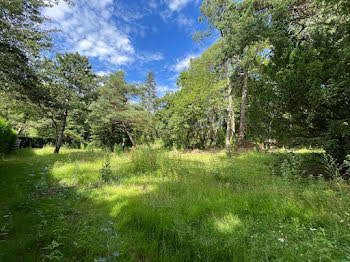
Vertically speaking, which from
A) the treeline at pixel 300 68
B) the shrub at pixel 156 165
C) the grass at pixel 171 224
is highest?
the treeline at pixel 300 68

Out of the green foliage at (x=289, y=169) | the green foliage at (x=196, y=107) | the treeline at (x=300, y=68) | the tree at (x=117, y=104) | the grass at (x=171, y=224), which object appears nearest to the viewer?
the grass at (x=171, y=224)

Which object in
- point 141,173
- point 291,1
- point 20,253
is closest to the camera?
point 20,253

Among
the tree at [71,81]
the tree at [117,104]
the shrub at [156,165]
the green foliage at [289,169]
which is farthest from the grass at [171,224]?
the tree at [117,104]

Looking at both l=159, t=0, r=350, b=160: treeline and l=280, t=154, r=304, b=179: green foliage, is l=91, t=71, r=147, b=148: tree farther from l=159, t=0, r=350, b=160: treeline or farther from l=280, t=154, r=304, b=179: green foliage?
l=280, t=154, r=304, b=179: green foliage

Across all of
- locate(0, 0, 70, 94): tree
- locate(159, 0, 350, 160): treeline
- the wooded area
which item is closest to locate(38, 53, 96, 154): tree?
the wooded area

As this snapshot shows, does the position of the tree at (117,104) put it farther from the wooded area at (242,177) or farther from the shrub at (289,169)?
the shrub at (289,169)

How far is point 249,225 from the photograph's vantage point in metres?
2.17

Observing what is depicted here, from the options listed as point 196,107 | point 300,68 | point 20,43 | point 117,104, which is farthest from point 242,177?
point 117,104

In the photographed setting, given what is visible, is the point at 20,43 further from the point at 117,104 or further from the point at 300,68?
the point at 117,104

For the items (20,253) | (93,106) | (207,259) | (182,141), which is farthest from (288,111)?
(93,106)

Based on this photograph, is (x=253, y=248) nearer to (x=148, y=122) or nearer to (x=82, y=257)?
(x=82, y=257)

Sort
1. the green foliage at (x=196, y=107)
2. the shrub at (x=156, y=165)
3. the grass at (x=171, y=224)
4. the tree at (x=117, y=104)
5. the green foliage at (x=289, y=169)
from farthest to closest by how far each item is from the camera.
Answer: the green foliage at (x=196, y=107)
the tree at (x=117, y=104)
the shrub at (x=156, y=165)
the green foliage at (x=289, y=169)
the grass at (x=171, y=224)

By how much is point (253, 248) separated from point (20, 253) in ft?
8.95

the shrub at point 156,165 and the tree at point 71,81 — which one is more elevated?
the tree at point 71,81
